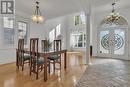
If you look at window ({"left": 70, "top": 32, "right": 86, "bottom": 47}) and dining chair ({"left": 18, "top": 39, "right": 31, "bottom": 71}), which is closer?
dining chair ({"left": 18, "top": 39, "right": 31, "bottom": 71})

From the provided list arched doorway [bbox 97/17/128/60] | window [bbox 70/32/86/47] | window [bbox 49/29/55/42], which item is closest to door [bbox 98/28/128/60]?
arched doorway [bbox 97/17/128/60]

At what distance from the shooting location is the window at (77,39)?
39.0ft

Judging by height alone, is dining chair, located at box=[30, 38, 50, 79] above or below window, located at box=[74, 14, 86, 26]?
below

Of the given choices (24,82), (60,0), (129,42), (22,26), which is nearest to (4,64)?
(22,26)

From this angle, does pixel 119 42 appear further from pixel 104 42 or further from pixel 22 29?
pixel 22 29

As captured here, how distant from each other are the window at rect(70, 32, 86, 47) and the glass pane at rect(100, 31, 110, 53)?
11.0 feet

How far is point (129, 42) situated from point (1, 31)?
6.73m

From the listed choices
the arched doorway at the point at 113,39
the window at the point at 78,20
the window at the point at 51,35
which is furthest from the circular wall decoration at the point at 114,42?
the window at the point at 51,35

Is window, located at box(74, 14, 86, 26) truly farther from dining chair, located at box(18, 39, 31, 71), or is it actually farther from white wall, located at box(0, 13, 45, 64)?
dining chair, located at box(18, 39, 31, 71)

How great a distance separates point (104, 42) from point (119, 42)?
0.92m

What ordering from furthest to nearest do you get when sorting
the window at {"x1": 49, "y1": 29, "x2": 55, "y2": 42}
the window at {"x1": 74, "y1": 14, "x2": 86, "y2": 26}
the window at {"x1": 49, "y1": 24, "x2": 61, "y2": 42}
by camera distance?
1. the window at {"x1": 74, "y1": 14, "x2": 86, "y2": 26}
2. the window at {"x1": 49, "y1": 24, "x2": 61, "y2": 42}
3. the window at {"x1": 49, "y1": 29, "x2": 55, "y2": 42}

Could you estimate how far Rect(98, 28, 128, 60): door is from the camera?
7699mm

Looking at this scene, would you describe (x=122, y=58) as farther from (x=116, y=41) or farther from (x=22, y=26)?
(x=22, y=26)

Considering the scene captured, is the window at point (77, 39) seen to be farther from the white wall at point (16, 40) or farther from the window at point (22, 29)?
the window at point (22, 29)
